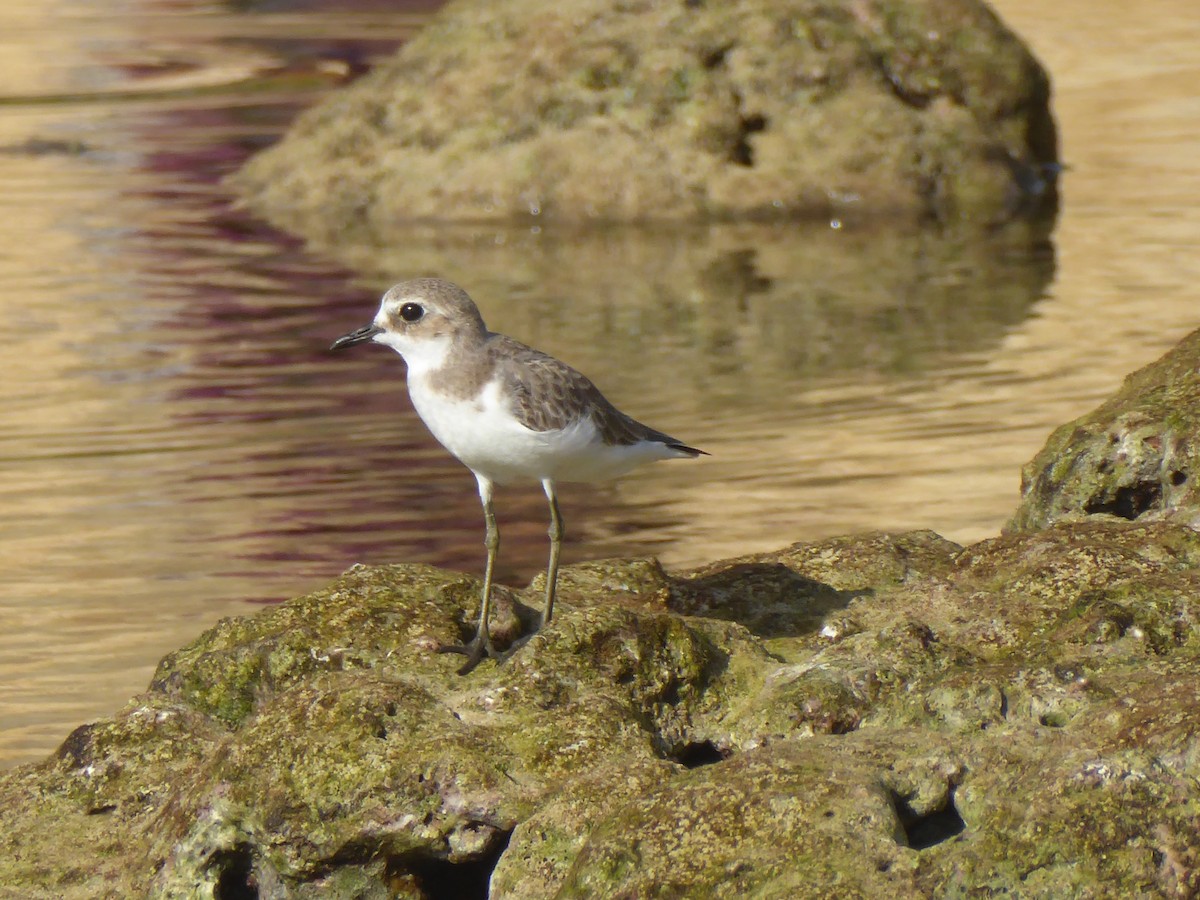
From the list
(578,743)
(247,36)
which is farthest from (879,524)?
(247,36)

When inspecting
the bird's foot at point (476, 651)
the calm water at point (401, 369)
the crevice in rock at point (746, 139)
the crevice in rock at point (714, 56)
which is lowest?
the calm water at point (401, 369)

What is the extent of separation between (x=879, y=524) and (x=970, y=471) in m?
0.74

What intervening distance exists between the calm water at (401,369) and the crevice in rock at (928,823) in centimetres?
289

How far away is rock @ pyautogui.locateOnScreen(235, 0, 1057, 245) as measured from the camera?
13008 millimetres

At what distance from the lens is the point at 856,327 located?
422 inches

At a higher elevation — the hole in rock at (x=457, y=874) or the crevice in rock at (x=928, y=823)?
the crevice in rock at (x=928, y=823)

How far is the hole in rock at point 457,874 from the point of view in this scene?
3811mm

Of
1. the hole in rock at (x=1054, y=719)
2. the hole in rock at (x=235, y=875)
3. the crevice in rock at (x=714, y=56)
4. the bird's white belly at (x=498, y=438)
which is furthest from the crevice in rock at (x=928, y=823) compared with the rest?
the crevice in rock at (x=714, y=56)

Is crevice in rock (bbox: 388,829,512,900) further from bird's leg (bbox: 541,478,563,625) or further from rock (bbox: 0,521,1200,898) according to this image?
bird's leg (bbox: 541,478,563,625)

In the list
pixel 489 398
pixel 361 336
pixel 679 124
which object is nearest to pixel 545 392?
pixel 489 398

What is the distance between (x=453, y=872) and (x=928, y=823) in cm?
95

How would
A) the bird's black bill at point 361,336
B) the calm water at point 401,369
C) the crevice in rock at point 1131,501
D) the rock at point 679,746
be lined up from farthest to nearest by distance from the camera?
the calm water at point 401,369, the crevice in rock at point 1131,501, the bird's black bill at point 361,336, the rock at point 679,746

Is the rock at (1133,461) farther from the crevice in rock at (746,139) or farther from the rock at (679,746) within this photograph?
the crevice in rock at (746,139)

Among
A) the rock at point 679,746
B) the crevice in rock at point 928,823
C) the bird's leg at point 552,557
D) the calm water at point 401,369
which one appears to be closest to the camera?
the rock at point 679,746
